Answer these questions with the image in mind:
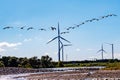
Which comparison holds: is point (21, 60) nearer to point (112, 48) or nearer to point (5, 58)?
point (5, 58)

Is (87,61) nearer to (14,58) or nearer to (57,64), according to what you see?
(57,64)

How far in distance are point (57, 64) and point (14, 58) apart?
49.2 ft

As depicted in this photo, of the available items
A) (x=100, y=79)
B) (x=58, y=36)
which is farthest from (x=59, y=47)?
(x=100, y=79)

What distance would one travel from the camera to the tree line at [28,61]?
112000 mm

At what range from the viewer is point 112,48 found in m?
109

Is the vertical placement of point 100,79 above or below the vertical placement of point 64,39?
below

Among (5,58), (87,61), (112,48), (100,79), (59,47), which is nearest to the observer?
(100,79)

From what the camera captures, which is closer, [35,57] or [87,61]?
[35,57]

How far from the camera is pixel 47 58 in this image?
11225 cm

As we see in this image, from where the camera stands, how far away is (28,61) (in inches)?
4459

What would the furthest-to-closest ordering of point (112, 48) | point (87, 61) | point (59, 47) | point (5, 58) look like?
point (87, 61), point (5, 58), point (112, 48), point (59, 47)

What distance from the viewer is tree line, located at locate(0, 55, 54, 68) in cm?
11200

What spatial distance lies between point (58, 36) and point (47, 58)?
65.5 ft

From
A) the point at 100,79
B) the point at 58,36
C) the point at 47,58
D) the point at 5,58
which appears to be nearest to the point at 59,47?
the point at 58,36
